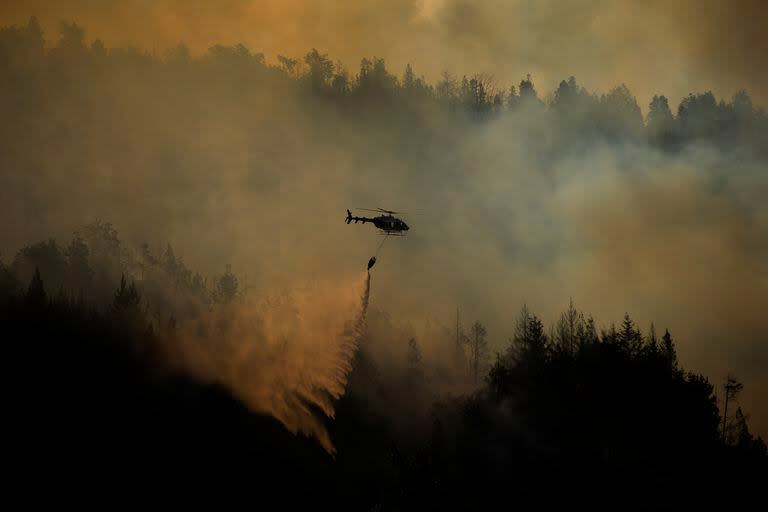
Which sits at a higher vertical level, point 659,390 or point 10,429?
point 659,390

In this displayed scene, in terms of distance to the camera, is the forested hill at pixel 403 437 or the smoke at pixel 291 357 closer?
the forested hill at pixel 403 437

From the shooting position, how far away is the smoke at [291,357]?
150125 millimetres

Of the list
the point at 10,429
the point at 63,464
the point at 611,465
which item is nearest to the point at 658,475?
the point at 611,465

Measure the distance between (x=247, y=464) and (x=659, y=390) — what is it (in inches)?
3085

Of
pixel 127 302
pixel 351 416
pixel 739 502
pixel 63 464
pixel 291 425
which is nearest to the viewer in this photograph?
pixel 739 502

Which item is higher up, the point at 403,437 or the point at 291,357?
the point at 291,357

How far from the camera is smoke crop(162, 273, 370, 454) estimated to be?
150m

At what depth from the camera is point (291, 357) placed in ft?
496

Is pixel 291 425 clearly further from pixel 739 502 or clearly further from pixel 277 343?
pixel 739 502

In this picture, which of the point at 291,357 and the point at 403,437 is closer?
the point at 291,357

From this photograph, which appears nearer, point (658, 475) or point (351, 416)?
point (658, 475)

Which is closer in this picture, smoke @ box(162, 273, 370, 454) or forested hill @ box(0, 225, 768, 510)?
forested hill @ box(0, 225, 768, 510)

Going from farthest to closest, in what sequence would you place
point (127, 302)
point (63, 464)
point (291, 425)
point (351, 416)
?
point (127, 302), point (351, 416), point (291, 425), point (63, 464)

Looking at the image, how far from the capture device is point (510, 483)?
129125 mm
